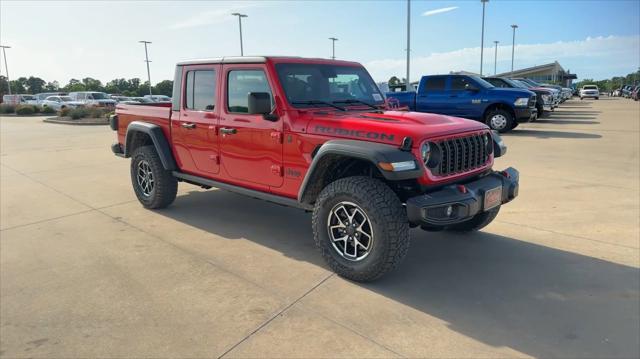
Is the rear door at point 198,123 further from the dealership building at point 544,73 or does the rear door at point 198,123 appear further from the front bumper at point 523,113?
the dealership building at point 544,73

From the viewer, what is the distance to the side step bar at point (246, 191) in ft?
13.4

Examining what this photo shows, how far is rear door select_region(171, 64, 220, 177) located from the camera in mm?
4785

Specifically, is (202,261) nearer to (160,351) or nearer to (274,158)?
(274,158)

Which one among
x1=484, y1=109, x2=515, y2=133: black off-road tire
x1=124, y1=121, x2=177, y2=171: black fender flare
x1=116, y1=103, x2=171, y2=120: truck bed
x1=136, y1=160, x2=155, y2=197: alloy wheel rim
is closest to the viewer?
x1=124, y1=121, x2=177, y2=171: black fender flare

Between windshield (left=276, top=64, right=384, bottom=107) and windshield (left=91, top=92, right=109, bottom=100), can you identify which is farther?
windshield (left=91, top=92, right=109, bottom=100)

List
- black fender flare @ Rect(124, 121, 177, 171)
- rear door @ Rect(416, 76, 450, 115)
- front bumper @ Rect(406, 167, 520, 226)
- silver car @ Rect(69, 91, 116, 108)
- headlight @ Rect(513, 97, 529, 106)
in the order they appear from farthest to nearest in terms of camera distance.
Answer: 1. silver car @ Rect(69, 91, 116, 108)
2. rear door @ Rect(416, 76, 450, 115)
3. headlight @ Rect(513, 97, 529, 106)
4. black fender flare @ Rect(124, 121, 177, 171)
5. front bumper @ Rect(406, 167, 520, 226)

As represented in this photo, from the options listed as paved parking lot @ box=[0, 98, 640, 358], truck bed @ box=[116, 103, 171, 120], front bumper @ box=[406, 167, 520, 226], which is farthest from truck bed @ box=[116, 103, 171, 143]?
front bumper @ box=[406, 167, 520, 226]

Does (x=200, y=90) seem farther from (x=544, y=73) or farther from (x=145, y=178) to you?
(x=544, y=73)

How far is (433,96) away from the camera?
13.5 metres

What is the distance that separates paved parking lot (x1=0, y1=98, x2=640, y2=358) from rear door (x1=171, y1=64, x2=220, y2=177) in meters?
0.72

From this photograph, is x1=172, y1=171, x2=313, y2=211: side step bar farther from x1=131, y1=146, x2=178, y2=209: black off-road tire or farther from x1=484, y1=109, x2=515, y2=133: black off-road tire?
x1=484, y1=109, x2=515, y2=133: black off-road tire

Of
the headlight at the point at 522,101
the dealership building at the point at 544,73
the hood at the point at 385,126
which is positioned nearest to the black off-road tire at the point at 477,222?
the hood at the point at 385,126

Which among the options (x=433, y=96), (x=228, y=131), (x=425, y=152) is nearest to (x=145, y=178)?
(x=228, y=131)

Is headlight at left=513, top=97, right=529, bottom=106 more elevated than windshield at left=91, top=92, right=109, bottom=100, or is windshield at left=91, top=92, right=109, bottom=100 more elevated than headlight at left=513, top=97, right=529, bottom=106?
windshield at left=91, top=92, right=109, bottom=100
